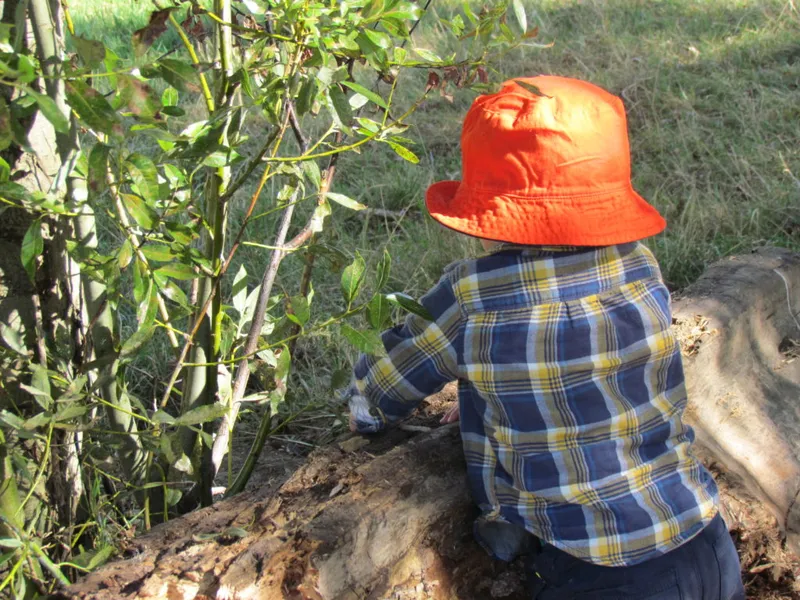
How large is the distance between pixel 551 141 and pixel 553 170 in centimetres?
5

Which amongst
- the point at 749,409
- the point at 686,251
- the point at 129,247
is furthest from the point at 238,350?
the point at 686,251

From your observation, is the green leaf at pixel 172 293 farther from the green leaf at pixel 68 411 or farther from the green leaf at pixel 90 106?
the green leaf at pixel 90 106

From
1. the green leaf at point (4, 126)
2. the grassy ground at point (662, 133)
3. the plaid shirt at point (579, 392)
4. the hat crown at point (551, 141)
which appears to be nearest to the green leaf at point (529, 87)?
the hat crown at point (551, 141)

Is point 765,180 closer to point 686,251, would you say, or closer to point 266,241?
point 686,251

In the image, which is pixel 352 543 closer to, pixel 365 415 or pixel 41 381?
pixel 365 415

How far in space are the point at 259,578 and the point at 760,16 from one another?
5.16m

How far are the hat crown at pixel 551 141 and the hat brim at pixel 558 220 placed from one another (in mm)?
17

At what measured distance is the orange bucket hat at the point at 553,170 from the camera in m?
1.58

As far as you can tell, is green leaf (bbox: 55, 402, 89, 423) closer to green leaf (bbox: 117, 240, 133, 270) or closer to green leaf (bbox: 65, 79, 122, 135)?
green leaf (bbox: 117, 240, 133, 270)

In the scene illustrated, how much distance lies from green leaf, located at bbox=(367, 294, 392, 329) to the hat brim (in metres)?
0.20

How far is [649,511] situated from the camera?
5.50ft

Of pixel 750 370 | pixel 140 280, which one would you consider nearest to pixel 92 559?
pixel 140 280

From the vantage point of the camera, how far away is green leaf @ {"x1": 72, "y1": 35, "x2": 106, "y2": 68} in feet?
3.53

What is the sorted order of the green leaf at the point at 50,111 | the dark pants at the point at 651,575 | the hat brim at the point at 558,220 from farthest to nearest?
the dark pants at the point at 651,575, the hat brim at the point at 558,220, the green leaf at the point at 50,111
